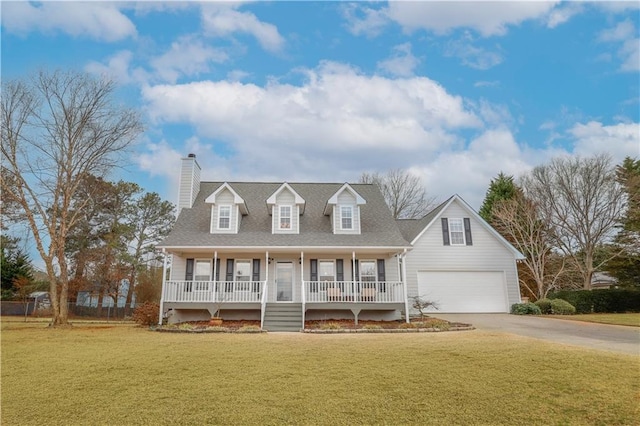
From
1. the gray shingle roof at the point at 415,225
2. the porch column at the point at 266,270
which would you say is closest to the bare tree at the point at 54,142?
the porch column at the point at 266,270

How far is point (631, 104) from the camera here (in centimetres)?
1766

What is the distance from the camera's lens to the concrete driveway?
9548mm

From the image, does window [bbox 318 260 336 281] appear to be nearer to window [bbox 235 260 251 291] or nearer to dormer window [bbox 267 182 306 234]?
dormer window [bbox 267 182 306 234]

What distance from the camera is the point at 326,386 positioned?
593 cm

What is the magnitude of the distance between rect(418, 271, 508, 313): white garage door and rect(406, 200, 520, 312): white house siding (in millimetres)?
310

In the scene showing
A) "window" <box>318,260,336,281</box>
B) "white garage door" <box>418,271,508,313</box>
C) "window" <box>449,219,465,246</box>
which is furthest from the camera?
"window" <box>449,219,465,246</box>

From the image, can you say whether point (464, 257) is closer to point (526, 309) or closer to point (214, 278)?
point (526, 309)

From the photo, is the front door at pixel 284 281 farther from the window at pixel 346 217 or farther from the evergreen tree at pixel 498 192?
the evergreen tree at pixel 498 192

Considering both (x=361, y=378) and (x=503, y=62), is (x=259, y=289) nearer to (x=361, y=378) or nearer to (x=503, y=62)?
(x=361, y=378)

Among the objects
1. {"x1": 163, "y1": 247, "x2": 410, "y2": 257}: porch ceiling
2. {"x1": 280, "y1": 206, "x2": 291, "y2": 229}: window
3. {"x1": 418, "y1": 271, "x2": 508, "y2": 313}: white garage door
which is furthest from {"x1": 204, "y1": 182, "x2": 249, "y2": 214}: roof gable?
{"x1": 418, "y1": 271, "x2": 508, "y2": 313}: white garage door

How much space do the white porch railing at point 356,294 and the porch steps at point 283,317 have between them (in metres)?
0.75

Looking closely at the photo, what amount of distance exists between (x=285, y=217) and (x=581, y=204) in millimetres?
23927

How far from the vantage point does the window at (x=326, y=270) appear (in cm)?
1832

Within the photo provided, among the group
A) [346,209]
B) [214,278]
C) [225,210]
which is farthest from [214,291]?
[346,209]
